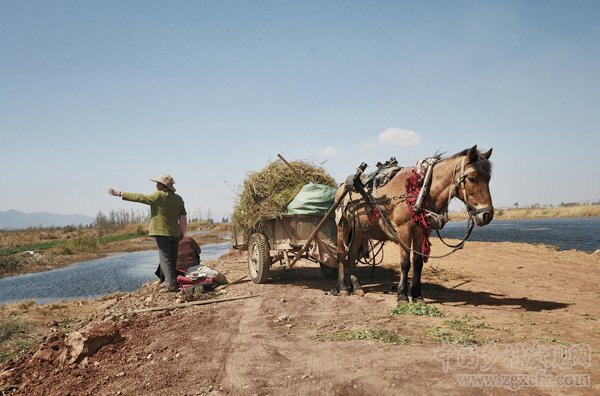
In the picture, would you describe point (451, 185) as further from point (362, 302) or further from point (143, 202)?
point (143, 202)

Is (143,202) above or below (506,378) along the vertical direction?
above

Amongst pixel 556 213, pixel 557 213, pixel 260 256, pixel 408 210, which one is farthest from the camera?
pixel 557 213

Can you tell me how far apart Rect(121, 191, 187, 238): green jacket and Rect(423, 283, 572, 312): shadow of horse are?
5505 mm

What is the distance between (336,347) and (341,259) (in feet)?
11.4

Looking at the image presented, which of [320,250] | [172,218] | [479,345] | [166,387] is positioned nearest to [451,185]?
[479,345]

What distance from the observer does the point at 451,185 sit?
621 cm

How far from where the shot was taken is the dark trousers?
8.48 metres

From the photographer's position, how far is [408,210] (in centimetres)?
666

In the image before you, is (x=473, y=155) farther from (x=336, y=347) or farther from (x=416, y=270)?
(x=336, y=347)

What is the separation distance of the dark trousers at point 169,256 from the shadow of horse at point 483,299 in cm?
540

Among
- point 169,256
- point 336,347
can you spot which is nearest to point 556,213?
point 169,256

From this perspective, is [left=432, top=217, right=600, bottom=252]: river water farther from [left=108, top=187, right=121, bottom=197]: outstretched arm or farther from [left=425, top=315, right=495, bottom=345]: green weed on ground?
[left=108, top=187, right=121, bottom=197]: outstretched arm

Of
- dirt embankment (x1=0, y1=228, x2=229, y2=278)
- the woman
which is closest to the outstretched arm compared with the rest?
the woman

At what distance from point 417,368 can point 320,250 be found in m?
4.63
